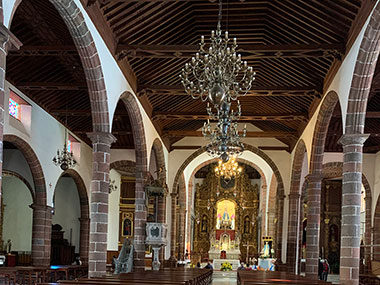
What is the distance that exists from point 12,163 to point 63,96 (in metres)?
3.50

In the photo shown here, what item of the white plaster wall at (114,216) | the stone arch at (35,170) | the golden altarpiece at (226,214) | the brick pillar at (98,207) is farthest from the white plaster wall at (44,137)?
the golden altarpiece at (226,214)

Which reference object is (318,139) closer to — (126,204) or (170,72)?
(170,72)

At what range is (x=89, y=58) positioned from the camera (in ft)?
40.0

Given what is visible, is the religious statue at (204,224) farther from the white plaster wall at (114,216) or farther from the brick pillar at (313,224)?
the brick pillar at (313,224)

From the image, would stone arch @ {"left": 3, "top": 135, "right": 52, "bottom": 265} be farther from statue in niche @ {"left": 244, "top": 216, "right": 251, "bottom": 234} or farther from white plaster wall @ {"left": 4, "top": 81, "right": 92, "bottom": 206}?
statue in niche @ {"left": 244, "top": 216, "right": 251, "bottom": 234}

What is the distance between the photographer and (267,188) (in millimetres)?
33375

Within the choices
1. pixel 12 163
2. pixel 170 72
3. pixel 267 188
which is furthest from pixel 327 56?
pixel 267 188

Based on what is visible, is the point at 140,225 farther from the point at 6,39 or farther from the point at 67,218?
the point at 6,39

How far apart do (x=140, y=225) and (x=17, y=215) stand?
744cm

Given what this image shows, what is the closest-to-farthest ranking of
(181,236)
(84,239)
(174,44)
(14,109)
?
(174,44) < (14,109) < (84,239) < (181,236)

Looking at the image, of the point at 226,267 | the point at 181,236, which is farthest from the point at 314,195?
the point at 226,267

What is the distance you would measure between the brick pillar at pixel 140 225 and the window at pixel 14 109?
4.25 m

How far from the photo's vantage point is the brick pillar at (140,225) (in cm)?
1911

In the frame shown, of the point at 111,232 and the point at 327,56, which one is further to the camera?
the point at 111,232
